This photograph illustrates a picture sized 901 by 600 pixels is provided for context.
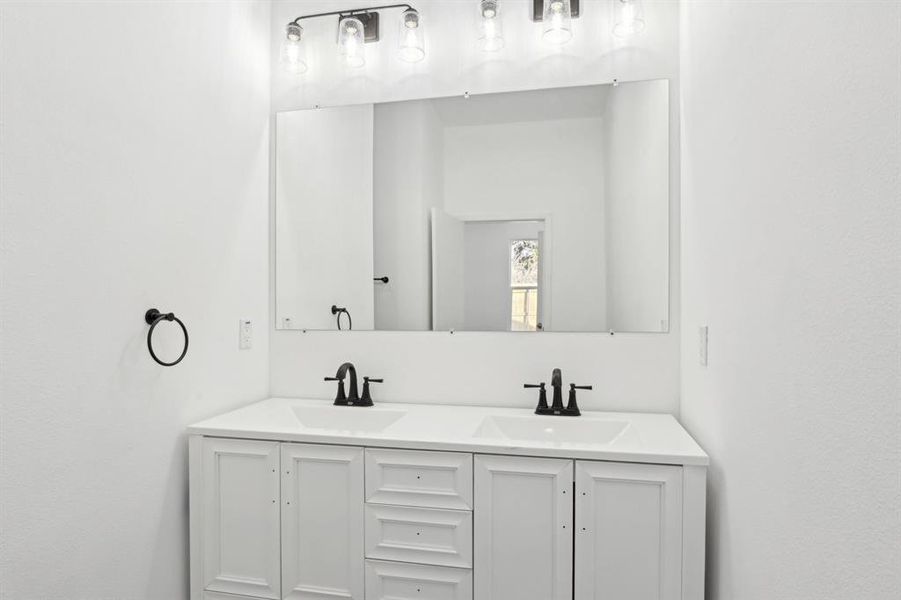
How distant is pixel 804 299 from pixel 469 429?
1.05m

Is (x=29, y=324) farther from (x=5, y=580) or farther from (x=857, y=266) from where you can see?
(x=857, y=266)

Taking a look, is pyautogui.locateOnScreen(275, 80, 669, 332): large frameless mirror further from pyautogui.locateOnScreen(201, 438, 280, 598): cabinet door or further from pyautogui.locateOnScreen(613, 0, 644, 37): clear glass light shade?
pyautogui.locateOnScreen(201, 438, 280, 598): cabinet door

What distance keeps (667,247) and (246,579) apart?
1823 mm

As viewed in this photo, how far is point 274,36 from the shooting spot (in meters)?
2.24

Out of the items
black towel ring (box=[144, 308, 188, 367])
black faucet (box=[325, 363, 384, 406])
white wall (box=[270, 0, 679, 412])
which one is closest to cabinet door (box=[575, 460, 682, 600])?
white wall (box=[270, 0, 679, 412])

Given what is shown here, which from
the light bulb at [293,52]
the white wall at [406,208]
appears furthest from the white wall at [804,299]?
the light bulb at [293,52]

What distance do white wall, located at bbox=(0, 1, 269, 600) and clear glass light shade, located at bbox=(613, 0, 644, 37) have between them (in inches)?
56.8

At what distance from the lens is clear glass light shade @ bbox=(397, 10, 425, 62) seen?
2018 mm

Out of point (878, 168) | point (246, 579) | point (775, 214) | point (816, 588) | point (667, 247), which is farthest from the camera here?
point (667, 247)

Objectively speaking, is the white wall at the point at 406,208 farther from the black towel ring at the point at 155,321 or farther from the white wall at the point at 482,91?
the black towel ring at the point at 155,321

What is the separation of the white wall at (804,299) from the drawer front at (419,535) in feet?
2.30

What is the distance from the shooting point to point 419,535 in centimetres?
154

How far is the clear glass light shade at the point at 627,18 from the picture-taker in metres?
1.88

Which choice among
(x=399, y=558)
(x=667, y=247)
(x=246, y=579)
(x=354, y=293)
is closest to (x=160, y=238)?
(x=354, y=293)
